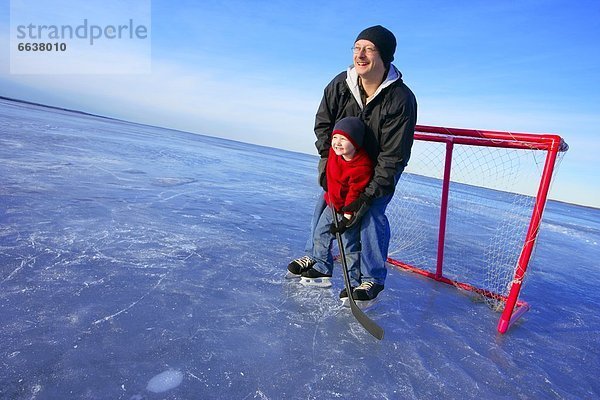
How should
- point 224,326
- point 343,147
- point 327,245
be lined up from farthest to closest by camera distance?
point 327,245 < point 343,147 < point 224,326

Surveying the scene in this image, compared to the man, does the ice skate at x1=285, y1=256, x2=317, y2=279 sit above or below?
below

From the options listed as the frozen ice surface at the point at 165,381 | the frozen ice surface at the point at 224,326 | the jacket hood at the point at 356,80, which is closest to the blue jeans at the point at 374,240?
the frozen ice surface at the point at 224,326

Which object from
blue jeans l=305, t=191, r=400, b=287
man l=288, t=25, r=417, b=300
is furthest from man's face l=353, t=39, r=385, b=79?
blue jeans l=305, t=191, r=400, b=287

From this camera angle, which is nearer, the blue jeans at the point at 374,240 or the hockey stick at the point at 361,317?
the hockey stick at the point at 361,317

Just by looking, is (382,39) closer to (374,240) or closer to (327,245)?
(374,240)

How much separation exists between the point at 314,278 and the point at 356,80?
1306 mm

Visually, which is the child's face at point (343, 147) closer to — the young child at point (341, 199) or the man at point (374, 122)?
the young child at point (341, 199)

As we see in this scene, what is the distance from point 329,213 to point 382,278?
1.74 ft

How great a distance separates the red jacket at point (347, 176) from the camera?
201 centimetres

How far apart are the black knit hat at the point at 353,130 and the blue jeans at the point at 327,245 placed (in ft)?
1.73

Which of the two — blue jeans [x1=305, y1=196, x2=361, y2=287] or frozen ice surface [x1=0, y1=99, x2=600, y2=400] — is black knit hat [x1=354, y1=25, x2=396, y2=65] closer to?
blue jeans [x1=305, y1=196, x2=361, y2=287]

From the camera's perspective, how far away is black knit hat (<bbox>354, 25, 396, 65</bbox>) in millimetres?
1933

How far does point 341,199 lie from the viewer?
2096mm

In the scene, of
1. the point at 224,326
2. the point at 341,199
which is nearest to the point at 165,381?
the point at 224,326
